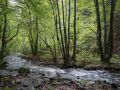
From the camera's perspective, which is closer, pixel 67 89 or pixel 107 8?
pixel 67 89

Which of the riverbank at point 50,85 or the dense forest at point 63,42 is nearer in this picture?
the riverbank at point 50,85

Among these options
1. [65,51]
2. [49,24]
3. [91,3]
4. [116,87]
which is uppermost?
[91,3]

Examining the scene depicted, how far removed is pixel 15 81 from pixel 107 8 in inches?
498

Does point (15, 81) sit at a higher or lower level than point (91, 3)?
lower

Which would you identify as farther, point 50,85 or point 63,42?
point 63,42

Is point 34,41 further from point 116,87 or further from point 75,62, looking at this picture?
point 116,87

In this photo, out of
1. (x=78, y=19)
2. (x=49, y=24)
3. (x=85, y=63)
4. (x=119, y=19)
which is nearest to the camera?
(x=85, y=63)

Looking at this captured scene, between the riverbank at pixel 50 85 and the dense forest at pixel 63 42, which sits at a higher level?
the dense forest at pixel 63 42

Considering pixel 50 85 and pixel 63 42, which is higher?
pixel 63 42

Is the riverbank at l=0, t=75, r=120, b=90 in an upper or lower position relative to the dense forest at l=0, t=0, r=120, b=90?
lower

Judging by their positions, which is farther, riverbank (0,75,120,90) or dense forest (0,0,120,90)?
dense forest (0,0,120,90)

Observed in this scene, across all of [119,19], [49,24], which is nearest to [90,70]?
[49,24]

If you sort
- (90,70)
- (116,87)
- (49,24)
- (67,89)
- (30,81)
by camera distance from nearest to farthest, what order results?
(67,89) → (116,87) → (30,81) → (90,70) → (49,24)

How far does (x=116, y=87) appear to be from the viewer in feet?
37.4
